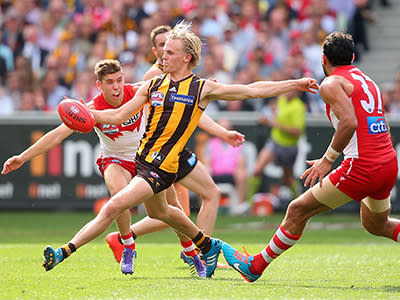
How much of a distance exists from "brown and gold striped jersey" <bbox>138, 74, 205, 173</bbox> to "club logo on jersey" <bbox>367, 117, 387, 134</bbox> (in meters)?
1.55

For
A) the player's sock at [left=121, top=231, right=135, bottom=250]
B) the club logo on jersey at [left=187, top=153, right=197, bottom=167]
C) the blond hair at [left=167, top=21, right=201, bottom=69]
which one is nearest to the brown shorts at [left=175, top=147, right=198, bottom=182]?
the club logo on jersey at [left=187, top=153, right=197, bottom=167]

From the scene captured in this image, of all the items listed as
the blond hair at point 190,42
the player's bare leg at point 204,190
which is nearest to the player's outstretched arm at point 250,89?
the blond hair at point 190,42

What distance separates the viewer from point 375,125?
7176 mm

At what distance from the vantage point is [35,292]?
6922 mm

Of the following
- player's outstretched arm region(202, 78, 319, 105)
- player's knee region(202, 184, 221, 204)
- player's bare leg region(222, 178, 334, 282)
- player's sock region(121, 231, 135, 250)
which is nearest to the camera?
player's bare leg region(222, 178, 334, 282)

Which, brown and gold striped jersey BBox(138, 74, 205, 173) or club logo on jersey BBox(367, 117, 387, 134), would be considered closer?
club logo on jersey BBox(367, 117, 387, 134)

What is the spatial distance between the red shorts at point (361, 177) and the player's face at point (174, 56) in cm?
176

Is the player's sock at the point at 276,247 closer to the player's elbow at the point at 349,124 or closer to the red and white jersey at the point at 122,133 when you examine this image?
Result: the player's elbow at the point at 349,124

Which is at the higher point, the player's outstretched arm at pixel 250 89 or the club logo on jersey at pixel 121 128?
the player's outstretched arm at pixel 250 89

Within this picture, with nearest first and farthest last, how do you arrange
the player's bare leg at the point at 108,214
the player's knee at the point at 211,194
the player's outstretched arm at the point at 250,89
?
the player's bare leg at the point at 108,214
the player's outstretched arm at the point at 250,89
the player's knee at the point at 211,194

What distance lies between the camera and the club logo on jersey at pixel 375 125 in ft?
23.5

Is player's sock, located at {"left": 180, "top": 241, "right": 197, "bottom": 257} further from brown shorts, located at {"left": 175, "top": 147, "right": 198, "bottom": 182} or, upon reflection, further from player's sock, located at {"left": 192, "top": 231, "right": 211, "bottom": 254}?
brown shorts, located at {"left": 175, "top": 147, "right": 198, "bottom": 182}

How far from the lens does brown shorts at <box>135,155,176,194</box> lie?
749 centimetres

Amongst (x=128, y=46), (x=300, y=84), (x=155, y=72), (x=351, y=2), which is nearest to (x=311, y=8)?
(x=351, y=2)
